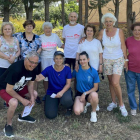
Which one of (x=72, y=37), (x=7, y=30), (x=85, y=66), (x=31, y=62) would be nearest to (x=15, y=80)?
(x=31, y=62)

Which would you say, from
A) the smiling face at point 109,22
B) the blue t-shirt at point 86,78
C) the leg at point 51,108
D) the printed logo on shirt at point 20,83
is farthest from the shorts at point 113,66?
the printed logo on shirt at point 20,83

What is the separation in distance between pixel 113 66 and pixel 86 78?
0.56m

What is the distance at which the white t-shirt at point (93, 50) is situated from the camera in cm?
397

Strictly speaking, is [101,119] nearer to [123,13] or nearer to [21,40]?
[21,40]

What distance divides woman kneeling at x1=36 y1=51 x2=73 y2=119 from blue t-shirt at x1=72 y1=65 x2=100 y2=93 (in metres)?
0.19

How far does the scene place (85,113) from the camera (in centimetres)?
413

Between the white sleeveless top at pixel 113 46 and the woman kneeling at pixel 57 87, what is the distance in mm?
838

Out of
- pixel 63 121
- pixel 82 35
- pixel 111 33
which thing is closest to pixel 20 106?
pixel 63 121

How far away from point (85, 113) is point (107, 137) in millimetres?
964

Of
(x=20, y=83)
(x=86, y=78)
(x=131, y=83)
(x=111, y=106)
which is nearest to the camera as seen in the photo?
(x=20, y=83)

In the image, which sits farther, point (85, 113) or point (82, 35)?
point (82, 35)

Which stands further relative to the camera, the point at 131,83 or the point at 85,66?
the point at 131,83

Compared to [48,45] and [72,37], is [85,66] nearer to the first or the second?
[72,37]

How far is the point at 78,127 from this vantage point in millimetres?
3568
